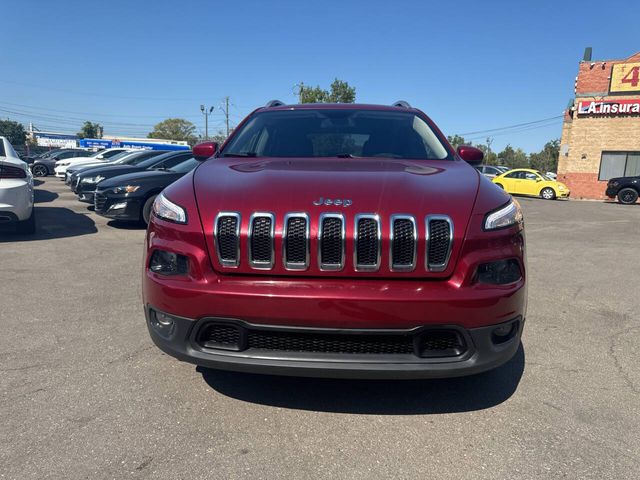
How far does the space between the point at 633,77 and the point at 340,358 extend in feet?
90.3

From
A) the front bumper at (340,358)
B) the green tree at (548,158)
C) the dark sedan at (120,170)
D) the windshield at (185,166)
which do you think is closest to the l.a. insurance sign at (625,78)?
the dark sedan at (120,170)

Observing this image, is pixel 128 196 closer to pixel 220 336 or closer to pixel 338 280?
pixel 220 336

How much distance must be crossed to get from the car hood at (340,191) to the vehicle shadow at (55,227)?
238 inches

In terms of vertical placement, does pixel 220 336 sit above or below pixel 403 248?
below

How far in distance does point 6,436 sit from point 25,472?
13.9 inches

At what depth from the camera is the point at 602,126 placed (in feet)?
79.9

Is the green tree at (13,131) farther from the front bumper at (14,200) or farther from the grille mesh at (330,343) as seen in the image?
the grille mesh at (330,343)

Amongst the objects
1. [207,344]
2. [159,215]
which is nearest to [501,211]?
[207,344]

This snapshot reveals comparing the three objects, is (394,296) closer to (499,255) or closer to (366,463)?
(499,255)

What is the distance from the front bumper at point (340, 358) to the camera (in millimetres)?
2176

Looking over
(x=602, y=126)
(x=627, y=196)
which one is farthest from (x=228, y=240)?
(x=602, y=126)

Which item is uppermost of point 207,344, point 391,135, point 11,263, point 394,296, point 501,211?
point 391,135

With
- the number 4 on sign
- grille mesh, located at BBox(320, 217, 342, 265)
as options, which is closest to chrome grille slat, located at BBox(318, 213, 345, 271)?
grille mesh, located at BBox(320, 217, 342, 265)

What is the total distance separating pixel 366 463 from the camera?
2105 mm
